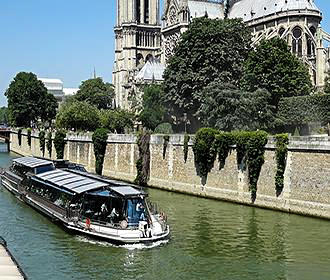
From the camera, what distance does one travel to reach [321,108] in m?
43.0

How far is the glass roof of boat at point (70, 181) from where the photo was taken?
26594 mm

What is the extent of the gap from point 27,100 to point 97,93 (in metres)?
23.7

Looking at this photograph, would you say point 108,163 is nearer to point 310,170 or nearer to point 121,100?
point 310,170

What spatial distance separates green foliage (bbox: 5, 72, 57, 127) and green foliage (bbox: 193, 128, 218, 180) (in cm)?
5386

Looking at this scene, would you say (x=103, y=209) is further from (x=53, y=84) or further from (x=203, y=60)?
(x=53, y=84)

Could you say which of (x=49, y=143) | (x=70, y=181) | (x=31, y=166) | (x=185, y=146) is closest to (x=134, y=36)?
(x=49, y=143)

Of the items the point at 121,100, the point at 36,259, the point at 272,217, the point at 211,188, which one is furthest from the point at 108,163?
the point at 121,100

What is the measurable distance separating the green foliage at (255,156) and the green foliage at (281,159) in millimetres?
1355

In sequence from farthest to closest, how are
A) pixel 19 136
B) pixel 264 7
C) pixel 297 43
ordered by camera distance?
pixel 19 136 < pixel 264 7 < pixel 297 43

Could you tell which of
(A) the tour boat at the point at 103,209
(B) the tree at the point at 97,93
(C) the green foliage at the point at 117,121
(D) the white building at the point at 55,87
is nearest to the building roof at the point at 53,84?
(D) the white building at the point at 55,87

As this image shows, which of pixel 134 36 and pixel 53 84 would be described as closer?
pixel 134 36

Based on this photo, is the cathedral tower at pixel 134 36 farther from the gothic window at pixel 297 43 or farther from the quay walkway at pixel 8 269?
the quay walkway at pixel 8 269

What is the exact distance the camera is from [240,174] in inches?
1357

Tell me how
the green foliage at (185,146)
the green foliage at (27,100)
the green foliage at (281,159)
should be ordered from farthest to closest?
the green foliage at (27,100), the green foliage at (185,146), the green foliage at (281,159)
